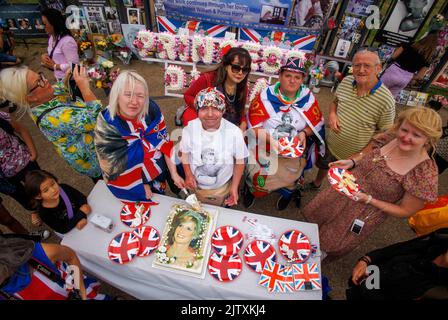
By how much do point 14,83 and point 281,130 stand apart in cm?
266

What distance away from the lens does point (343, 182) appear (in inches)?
80.5

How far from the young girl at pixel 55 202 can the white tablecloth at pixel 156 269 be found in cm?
9

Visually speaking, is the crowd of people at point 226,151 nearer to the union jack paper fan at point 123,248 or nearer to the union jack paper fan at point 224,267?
the union jack paper fan at point 123,248

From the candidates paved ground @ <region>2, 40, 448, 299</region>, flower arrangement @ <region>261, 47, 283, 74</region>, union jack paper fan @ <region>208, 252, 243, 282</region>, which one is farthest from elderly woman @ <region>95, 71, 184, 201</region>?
flower arrangement @ <region>261, 47, 283, 74</region>

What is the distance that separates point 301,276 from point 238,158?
1191 mm

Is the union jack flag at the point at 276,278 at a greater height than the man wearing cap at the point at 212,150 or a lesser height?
lesser

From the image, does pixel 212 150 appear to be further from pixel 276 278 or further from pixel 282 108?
pixel 276 278

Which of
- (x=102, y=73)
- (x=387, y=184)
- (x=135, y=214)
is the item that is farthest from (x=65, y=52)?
(x=387, y=184)

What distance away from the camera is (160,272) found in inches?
75.2

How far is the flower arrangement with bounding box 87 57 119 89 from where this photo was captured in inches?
170

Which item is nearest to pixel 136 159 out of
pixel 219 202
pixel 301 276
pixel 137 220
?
pixel 137 220

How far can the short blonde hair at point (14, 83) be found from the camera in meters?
2.12

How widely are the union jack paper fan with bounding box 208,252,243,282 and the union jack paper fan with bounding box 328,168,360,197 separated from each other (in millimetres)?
1028

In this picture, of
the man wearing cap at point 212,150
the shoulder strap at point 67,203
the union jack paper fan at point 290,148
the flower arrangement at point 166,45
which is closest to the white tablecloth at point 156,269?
the shoulder strap at point 67,203
